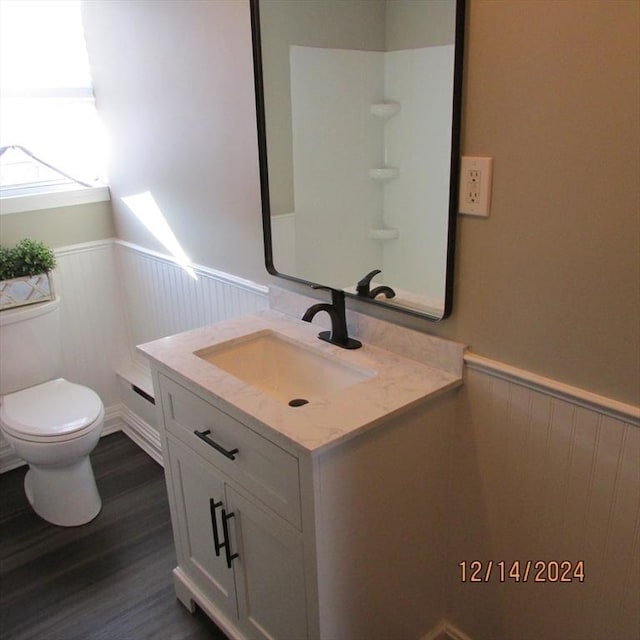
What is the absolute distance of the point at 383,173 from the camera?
1.56m

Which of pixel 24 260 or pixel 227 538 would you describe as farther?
pixel 24 260

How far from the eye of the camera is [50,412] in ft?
7.59

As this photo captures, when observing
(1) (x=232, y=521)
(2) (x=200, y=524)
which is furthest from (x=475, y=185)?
(2) (x=200, y=524)

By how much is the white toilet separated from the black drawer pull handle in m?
0.88

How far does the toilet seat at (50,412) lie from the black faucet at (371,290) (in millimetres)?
1199

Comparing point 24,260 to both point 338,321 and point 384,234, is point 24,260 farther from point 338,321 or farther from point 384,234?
point 384,234

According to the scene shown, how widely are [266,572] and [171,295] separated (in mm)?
1340

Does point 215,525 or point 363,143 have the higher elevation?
point 363,143

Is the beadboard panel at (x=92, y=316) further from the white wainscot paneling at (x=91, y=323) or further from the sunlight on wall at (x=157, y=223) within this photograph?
the sunlight on wall at (x=157, y=223)

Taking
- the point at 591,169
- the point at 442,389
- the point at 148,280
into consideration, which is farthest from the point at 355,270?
the point at 148,280

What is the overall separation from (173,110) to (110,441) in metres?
1.61

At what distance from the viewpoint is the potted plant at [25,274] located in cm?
239

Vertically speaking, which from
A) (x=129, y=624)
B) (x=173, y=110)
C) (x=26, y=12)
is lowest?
(x=129, y=624)

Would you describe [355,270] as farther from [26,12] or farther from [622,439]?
[26,12]
